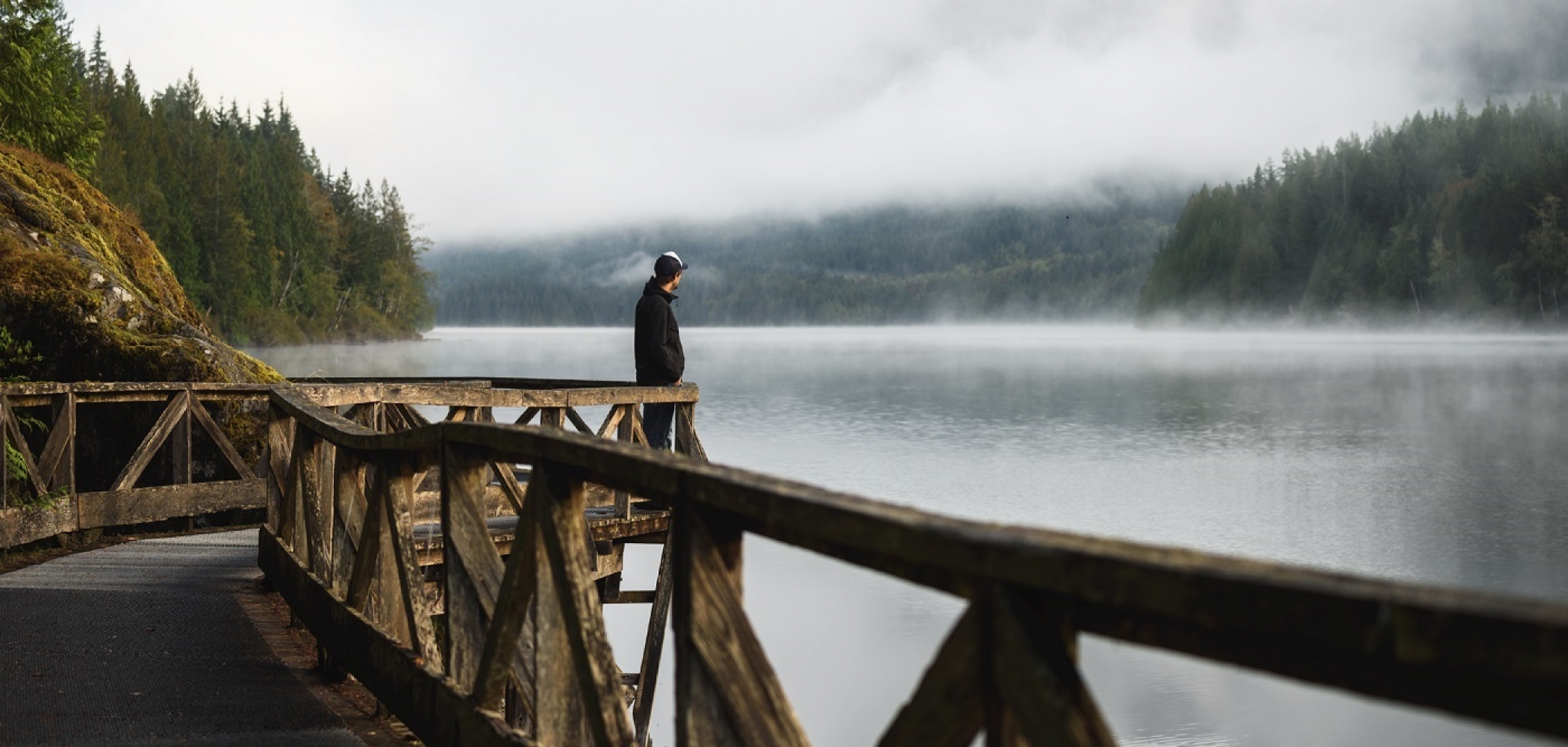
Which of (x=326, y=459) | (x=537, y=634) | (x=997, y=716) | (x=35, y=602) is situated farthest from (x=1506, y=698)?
(x=35, y=602)

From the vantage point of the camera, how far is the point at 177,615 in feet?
24.8

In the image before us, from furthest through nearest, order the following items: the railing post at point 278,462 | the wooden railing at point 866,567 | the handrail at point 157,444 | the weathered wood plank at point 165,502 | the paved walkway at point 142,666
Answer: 1. the weathered wood plank at point 165,502
2. the handrail at point 157,444
3. the railing post at point 278,462
4. the paved walkway at point 142,666
5. the wooden railing at point 866,567

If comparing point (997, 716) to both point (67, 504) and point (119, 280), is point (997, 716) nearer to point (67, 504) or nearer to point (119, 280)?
point (67, 504)

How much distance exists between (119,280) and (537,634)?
42.2ft

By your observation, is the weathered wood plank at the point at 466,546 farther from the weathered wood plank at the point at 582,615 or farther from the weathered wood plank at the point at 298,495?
the weathered wood plank at the point at 298,495

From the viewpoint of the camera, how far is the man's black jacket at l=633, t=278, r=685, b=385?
431 inches

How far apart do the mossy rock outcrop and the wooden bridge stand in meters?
6.63

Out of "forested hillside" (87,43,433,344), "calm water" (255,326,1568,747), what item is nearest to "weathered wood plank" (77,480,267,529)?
"calm water" (255,326,1568,747)

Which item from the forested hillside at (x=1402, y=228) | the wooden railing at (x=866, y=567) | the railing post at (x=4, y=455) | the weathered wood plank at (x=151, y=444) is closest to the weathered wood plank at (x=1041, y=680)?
the wooden railing at (x=866, y=567)

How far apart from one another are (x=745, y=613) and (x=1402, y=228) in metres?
151

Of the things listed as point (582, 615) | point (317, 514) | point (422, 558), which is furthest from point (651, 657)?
point (582, 615)

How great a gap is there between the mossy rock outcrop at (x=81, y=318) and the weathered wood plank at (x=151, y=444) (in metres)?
1.87

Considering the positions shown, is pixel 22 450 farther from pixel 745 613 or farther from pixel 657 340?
pixel 745 613

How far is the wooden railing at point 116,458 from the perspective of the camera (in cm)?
1048
